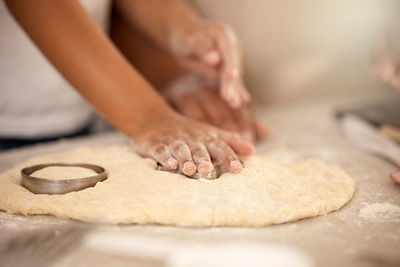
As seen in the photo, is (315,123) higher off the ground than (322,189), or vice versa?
(315,123)

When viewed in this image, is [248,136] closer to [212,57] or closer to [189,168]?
[212,57]

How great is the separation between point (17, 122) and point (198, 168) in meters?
0.95

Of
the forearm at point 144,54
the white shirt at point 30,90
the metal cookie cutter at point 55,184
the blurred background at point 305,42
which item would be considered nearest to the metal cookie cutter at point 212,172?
the metal cookie cutter at point 55,184

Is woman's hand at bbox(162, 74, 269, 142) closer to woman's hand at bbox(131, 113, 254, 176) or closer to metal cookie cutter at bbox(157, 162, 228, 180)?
woman's hand at bbox(131, 113, 254, 176)

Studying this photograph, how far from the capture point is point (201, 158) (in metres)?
0.85

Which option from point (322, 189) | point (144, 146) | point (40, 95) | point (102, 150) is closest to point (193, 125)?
point (144, 146)

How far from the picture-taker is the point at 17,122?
1460 millimetres

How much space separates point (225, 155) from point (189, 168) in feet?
0.34

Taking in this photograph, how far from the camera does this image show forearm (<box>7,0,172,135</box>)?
3.25ft

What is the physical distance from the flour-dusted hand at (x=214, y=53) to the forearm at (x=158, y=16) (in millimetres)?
60

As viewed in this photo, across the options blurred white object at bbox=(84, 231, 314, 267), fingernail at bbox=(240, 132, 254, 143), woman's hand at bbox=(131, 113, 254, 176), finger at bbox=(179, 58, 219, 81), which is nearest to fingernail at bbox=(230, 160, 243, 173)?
woman's hand at bbox=(131, 113, 254, 176)

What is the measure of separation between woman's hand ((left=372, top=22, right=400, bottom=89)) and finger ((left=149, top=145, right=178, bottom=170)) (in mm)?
917

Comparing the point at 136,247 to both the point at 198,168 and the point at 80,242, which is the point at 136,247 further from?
the point at 198,168

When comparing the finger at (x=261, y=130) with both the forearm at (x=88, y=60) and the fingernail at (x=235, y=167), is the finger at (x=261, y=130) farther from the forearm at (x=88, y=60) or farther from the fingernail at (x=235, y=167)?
the fingernail at (x=235, y=167)
